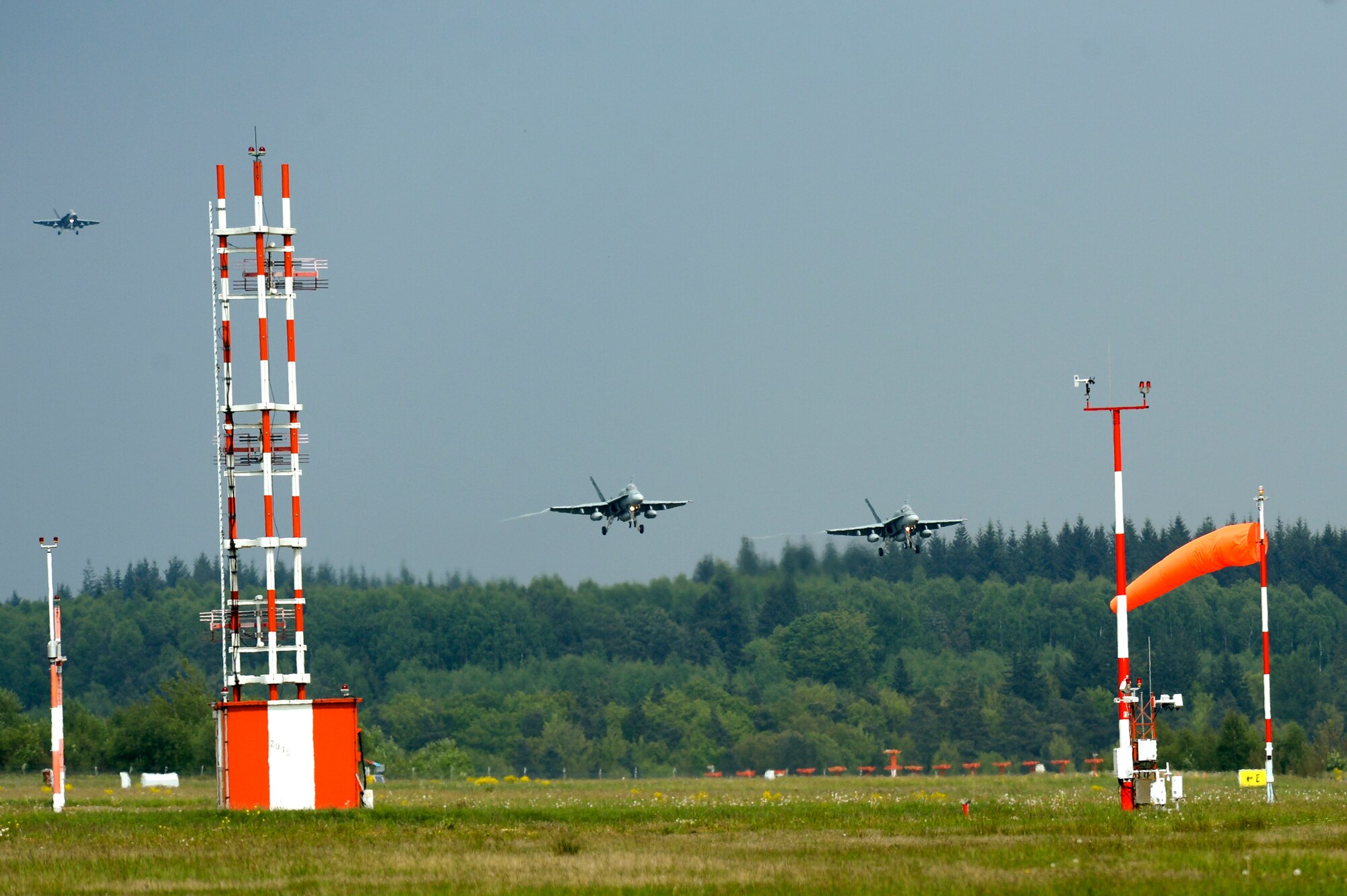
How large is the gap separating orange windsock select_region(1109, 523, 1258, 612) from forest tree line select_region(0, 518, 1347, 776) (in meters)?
46.7

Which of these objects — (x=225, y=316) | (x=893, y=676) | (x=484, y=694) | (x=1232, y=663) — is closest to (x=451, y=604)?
(x=484, y=694)

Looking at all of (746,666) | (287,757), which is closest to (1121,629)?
(287,757)

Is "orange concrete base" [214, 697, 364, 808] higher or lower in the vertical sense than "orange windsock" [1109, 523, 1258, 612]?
lower

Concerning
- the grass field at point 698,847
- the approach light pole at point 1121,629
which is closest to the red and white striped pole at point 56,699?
the grass field at point 698,847

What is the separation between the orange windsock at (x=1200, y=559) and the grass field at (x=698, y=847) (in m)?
5.54

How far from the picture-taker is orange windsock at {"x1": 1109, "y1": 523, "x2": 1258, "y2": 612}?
147ft

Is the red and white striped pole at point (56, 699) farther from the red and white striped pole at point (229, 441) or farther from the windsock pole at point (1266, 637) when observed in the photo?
the windsock pole at point (1266, 637)

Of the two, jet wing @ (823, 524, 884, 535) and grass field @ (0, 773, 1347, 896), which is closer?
grass field @ (0, 773, 1347, 896)

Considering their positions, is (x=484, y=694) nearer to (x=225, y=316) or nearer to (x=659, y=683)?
(x=659, y=683)

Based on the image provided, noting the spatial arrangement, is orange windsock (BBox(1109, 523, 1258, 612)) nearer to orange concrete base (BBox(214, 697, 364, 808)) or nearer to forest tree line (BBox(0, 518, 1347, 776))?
orange concrete base (BBox(214, 697, 364, 808))

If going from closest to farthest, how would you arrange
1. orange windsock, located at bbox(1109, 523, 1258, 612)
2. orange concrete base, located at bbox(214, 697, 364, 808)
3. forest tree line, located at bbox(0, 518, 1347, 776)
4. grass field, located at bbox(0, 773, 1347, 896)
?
grass field, located at bbox(0, 773, 1347, 896), orange windsock, located at bbox(1109, 523, 1258, 612), orange concrete base, located at bbox(214, 697, 364, 808), forest tree line, located at bbox(0, 518, 1347, 776)

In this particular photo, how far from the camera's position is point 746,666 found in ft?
458

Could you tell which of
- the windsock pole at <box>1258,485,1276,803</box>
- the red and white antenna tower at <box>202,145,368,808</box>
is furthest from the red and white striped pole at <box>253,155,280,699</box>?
the windsock pole at <box>1258,485,1276,803</box>

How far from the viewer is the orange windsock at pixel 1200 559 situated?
44688mm
